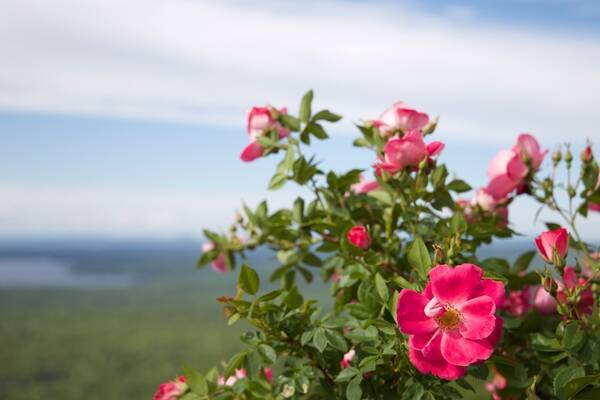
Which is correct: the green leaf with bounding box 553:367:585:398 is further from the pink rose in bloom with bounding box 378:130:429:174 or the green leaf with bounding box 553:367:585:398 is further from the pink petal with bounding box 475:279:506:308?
the pink rose in bloom with bounding box 378:130:429:174

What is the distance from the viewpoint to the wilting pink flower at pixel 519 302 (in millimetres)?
1413

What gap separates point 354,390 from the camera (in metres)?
1.04

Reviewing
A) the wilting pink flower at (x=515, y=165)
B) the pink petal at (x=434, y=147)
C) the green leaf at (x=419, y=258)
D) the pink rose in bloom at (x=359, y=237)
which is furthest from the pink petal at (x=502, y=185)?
the green leaf at (x=419, y=258)

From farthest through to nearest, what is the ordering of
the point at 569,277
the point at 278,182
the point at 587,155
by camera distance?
1. the point at 278,182
2. the point at 587,155
3. the point at 569,277

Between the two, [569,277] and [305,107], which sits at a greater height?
[305,107]

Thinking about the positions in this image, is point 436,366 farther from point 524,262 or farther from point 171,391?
point 524,262

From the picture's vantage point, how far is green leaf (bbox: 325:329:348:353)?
1061mm

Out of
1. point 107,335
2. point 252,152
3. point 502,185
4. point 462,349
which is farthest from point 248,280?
point 107,335

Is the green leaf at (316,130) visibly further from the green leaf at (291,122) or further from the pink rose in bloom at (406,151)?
the pink rose in bloom at (406,151)

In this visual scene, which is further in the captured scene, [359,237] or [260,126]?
[260,126]

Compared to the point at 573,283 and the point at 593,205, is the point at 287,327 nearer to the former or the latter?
the point at 573,283

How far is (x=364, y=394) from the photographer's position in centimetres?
111

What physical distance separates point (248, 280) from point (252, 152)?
0.44m

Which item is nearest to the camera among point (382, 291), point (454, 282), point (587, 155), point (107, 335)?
point (454, 282)
